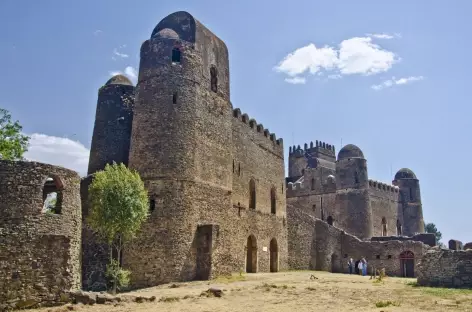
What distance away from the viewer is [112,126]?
24.7 m

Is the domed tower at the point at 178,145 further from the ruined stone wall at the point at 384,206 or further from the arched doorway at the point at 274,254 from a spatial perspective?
the ruined stone wall at the point at 384,206

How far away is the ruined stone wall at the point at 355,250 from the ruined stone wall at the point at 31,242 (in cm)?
2301

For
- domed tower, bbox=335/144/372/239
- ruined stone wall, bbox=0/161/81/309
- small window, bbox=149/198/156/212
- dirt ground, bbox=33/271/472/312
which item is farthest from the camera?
domed tower, bbox=335/144/372/239

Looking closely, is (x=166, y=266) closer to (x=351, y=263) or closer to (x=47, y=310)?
(x=47, y=310)

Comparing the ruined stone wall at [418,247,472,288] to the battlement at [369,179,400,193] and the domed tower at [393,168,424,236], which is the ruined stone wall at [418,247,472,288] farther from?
the domed tower at [393,168,424,236]

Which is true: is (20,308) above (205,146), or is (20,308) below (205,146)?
below

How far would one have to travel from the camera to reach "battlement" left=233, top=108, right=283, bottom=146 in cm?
2862

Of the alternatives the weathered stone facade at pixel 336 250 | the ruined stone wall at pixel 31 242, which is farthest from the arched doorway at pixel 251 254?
the ruined stone wall at pixel 31 242

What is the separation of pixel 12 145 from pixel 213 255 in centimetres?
1629

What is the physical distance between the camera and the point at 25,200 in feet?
46.8

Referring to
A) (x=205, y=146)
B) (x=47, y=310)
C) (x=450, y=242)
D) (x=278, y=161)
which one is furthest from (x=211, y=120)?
(x=450, y=242)

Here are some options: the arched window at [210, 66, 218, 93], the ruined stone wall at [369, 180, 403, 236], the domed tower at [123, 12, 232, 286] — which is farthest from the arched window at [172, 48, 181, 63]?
the ruined stone wall at [369, 180, 403, 236]

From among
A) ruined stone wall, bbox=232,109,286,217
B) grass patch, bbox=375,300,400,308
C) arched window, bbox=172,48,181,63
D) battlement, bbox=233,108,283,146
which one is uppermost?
arched window, bbox=172,48,181,63

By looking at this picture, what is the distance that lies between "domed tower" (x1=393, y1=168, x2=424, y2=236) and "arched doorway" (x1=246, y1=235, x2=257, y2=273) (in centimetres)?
2749
